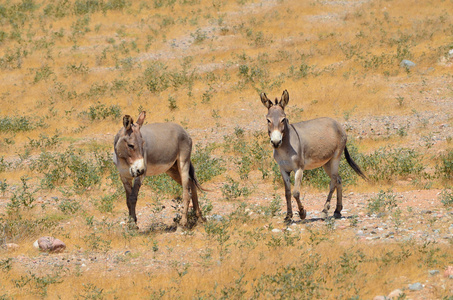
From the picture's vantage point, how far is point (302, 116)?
885 inches

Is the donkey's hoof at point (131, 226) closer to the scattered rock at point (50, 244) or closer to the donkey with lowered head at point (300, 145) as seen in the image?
the scattered rock at point (50, 244)

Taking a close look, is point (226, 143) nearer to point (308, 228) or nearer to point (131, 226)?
point (131, 226)

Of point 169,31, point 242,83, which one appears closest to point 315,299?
point 242,83

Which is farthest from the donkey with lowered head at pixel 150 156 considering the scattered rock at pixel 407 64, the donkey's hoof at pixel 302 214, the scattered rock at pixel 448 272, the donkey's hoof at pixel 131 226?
the scattered rock at pixel 407 64

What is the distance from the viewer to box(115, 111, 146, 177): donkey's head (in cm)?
1072

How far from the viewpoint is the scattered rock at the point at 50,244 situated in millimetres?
10531

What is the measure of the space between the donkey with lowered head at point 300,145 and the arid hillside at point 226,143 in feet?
2.45

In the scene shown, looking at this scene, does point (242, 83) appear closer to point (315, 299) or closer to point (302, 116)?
point (302, 116)

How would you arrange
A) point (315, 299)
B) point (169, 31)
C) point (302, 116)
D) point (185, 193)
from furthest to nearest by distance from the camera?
point (169, 31), point (302, 116), point (185, 193), point (315, 299)

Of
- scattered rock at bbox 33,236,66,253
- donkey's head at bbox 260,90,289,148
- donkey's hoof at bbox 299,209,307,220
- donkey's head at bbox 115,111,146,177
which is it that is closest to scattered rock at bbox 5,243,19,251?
scattered rock at bbox 33,236,66,253

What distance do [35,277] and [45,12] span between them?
32279 millimetres

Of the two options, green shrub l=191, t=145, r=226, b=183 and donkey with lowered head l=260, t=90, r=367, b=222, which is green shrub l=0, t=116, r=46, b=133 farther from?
donkey with lowered head l=260, t=90, r=367, b=222

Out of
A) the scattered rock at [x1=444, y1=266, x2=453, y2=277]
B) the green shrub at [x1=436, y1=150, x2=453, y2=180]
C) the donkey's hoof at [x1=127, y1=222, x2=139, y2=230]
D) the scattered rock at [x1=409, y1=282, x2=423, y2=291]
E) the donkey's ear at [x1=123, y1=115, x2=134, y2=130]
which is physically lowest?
the green shrub at [x1=436, y1=150, x2=453, y2=180]

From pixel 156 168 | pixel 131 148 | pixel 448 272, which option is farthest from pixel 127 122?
pixel 448 272
